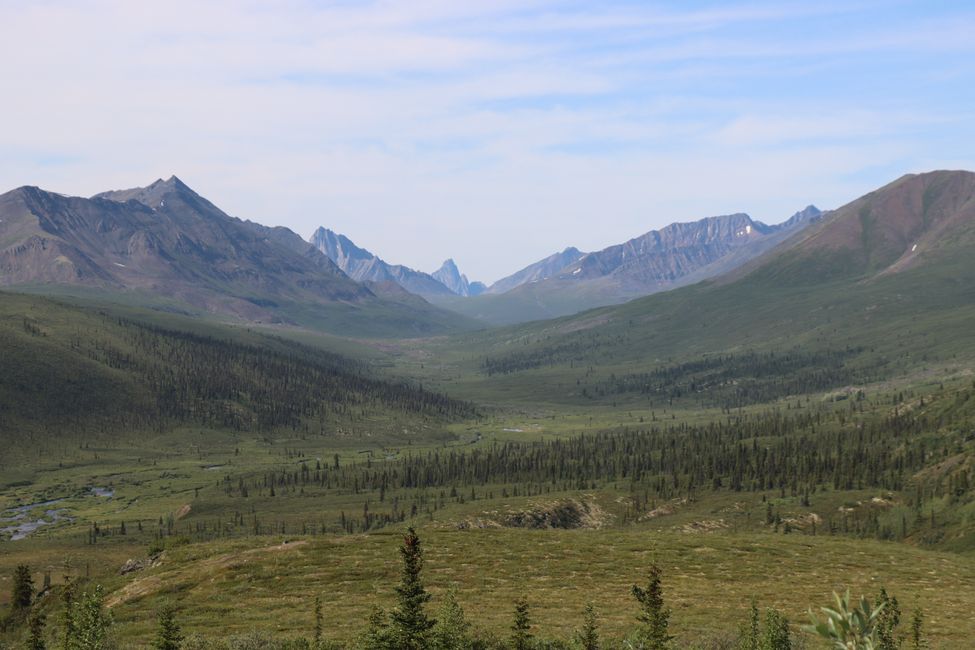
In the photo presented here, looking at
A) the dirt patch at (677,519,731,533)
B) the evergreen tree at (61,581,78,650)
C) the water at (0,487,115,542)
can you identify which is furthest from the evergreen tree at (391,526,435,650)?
the water at (0,487,115,542)

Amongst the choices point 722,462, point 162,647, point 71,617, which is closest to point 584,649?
point 162,647

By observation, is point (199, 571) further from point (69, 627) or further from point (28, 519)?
point (28, 519)

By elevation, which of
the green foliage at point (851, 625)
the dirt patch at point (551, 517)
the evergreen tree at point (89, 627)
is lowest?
the dirt patch at point (551, 517)

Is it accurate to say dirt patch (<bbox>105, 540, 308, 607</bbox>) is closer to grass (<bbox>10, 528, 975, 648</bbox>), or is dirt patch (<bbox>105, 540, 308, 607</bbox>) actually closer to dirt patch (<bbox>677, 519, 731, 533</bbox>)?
grass (<bbox>10, 528, 975, 648</bbox>)

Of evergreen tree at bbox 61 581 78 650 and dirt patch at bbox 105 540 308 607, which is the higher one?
evergreen tree at bbox 61 581 78 650

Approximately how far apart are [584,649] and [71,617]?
27224 mm

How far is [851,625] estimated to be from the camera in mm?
9977

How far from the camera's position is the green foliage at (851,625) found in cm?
984

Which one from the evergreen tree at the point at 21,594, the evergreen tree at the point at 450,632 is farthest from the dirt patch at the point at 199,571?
the evergreen tree at the point at 450,632

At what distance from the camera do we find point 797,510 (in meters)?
137

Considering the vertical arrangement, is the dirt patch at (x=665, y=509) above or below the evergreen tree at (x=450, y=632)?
below

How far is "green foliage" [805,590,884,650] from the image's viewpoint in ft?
32.3

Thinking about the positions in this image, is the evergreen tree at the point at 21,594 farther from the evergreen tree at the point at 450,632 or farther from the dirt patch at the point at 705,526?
the dirt patch at the point at 705,526

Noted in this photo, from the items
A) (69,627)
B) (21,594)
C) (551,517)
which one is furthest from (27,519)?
(69,627)
